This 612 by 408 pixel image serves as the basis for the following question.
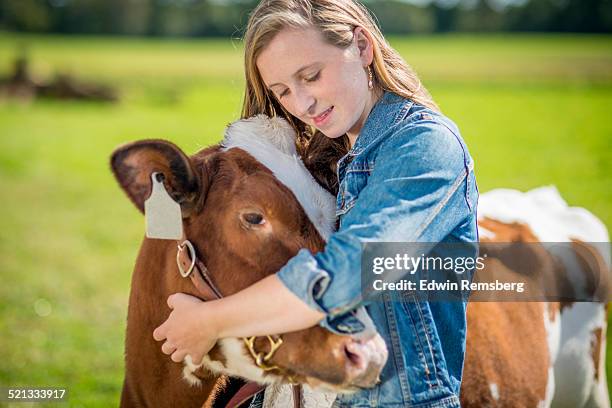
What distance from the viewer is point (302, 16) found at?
7.71ft

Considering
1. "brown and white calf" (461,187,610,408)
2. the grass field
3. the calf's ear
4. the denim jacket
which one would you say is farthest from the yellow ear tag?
"brown and white calf" (461,187,610,408)

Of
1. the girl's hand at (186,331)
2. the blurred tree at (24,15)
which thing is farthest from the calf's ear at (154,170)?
the blurred tree at (24,15)

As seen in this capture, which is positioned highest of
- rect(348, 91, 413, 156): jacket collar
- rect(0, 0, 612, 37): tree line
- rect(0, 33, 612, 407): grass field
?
rect(0, 0, 612, 37): tree line

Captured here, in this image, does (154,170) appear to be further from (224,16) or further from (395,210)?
(224,16)

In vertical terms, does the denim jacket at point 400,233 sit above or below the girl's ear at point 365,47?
below

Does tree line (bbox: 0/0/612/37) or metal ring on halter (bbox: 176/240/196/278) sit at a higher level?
tree line (bbox: 0/0/612/37)

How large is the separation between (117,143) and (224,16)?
81.8 feet

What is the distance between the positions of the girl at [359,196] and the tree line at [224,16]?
20574 mm

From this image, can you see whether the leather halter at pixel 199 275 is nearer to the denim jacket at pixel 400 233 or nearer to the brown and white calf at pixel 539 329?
the denim jacket at pixel 400 233

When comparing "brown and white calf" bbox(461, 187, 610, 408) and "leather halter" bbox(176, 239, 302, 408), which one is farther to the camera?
"brown and white calf" bbox(461, 187, 610, 408)

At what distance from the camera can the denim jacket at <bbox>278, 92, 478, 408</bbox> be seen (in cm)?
195

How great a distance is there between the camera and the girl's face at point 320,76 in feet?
7.64

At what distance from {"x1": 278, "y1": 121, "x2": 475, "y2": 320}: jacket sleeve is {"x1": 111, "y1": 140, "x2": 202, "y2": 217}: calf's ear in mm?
523

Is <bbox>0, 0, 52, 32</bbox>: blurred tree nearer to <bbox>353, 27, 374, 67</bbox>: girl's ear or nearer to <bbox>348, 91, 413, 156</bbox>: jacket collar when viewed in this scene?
<bbox>353, 27, 374, 67</bbox>: girl's ear
